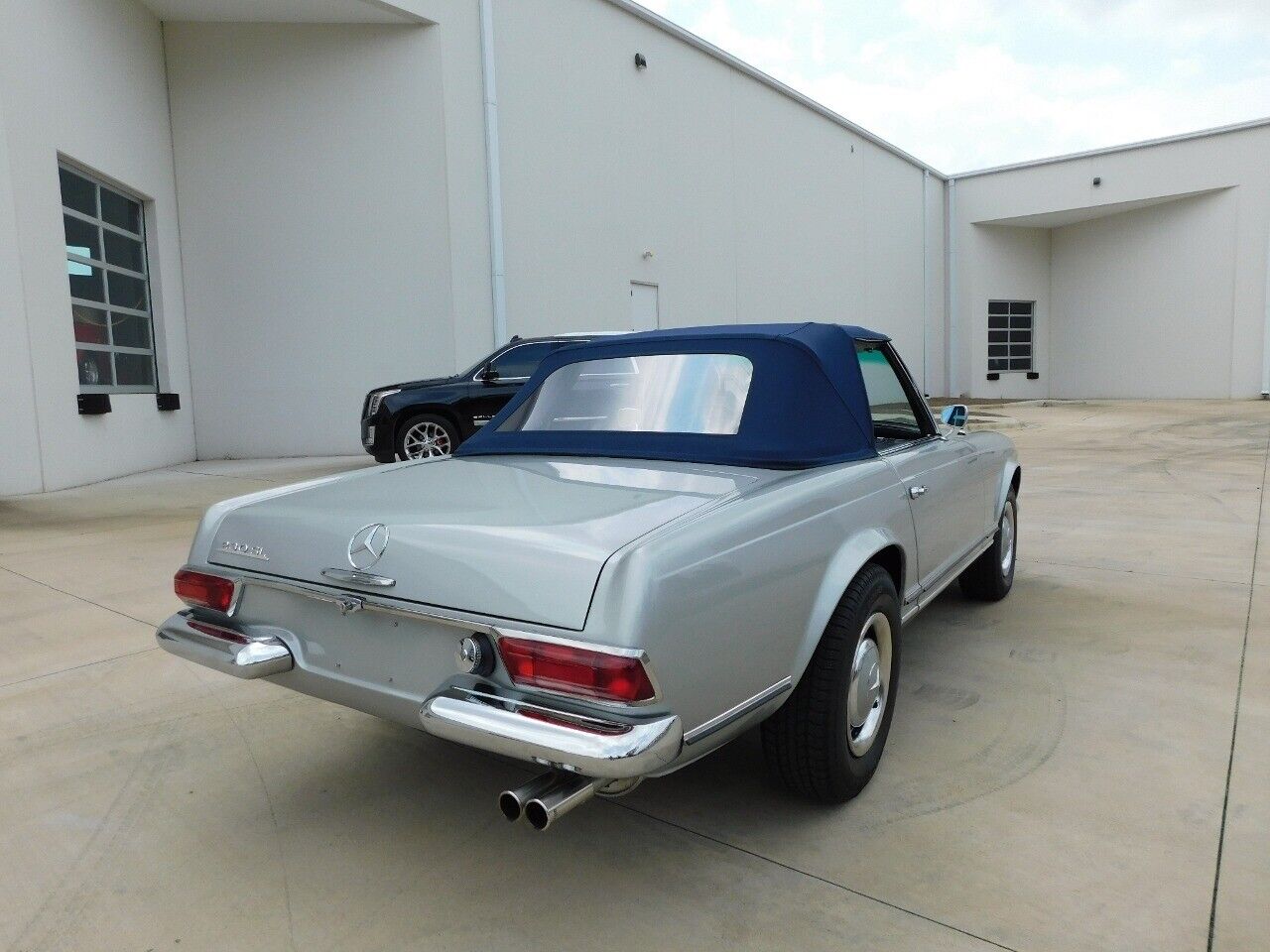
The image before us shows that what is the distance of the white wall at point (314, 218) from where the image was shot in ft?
37.7

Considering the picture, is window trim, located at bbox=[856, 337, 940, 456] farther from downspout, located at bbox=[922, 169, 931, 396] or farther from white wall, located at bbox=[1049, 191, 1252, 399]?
white wall, located at bbox=[1049, 191, 1252, 399]

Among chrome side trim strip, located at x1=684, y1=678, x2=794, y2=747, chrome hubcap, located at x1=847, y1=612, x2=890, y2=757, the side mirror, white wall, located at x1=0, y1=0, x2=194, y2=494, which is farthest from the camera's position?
white wall, located at x1=0, y1=0, x2=194, y2=494

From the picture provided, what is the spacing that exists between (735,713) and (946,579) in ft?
5.49

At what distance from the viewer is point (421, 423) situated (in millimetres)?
9602

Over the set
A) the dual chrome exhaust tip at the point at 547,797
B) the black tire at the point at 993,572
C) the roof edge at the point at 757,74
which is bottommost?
the black tire at the point at 993,572

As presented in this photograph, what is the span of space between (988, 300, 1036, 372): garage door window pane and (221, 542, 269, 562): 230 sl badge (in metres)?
23.5

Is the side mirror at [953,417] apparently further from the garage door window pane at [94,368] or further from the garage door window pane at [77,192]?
Answer: the garage door window pane at [77,192]

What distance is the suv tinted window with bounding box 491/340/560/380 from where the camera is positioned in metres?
9.81

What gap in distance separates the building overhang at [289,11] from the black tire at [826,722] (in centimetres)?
1095

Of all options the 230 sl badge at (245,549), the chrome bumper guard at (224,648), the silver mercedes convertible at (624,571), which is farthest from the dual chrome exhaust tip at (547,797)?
the 230 sl badge at (245,549)

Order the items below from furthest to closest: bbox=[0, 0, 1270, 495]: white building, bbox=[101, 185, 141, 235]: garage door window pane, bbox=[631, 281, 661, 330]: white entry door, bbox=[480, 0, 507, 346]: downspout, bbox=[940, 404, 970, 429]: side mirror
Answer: bbox=[631, 281, 661, 330]: white entry door < bbox=[480, 0, 507, 346]: downspout < bbox=[101, 185, 141, 235]: garage door window pane < bbox=[0, 0, 1270, 495]: white building < bbox=[940, 404, 970, 429]: side mirror

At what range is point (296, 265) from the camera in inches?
460

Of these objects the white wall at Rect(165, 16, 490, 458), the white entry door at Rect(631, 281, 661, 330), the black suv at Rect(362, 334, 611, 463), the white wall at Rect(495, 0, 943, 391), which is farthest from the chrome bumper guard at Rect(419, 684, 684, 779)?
the white entry door at Rect(631, 281, 661, 330)

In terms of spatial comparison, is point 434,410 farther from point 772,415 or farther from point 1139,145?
point 1139,145
